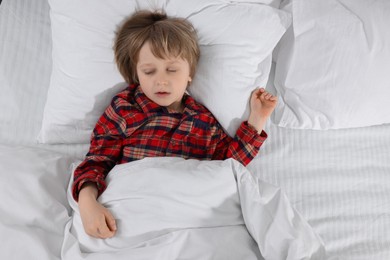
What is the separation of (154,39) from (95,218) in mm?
444

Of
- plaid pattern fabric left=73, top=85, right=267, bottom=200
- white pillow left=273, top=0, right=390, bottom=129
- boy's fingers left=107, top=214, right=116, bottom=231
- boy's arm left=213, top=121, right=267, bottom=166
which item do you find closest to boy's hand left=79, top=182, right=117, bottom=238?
boy's fingers left=107, top=214, right=116, bottom=231

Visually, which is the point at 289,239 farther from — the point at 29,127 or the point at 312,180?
the point at 29,127

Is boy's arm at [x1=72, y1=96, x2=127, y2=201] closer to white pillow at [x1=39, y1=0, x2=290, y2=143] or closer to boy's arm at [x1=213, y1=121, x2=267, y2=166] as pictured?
white pillow at [x1=39, y1=0, x2=290, y2=143]

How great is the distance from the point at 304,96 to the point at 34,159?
0.72m

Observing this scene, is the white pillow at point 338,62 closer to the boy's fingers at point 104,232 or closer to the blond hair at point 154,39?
the blond hair at point 154,39

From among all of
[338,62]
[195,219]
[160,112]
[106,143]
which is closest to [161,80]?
[160,112]

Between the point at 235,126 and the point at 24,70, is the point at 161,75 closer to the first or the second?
the point at 235,126

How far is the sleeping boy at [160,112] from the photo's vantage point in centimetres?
125

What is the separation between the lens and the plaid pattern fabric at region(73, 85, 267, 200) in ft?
4.31

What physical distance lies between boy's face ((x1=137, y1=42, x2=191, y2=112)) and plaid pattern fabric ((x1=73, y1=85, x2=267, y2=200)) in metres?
0.07

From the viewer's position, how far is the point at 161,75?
125 centimetres

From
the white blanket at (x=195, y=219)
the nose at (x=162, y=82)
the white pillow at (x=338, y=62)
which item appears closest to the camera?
the white blanket at (x=195, y=219)

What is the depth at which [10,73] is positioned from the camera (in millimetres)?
1471

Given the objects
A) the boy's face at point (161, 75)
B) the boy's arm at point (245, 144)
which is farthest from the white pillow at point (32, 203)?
the boy's arm at point (245, 144)
